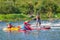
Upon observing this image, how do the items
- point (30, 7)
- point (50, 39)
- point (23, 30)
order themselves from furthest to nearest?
1. point (30, 7)
2. point (23, 30)
3. point (50, 39)

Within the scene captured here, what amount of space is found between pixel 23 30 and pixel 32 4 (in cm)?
6265

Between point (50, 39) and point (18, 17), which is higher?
point (50, 39)

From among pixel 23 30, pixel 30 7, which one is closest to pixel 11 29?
pixel 23 30

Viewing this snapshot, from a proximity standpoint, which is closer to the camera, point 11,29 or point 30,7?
point 11,29

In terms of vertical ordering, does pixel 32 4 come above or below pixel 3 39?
below

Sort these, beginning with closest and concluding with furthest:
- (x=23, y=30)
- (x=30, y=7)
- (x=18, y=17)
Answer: (x=23, y=30)
(x=18, y=17)
(x=30, y=7)

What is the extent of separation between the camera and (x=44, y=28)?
36.4 m

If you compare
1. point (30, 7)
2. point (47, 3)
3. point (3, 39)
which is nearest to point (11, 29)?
point (3, 39)

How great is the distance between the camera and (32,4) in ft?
321

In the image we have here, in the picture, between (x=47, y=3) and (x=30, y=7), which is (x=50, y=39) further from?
(x=30, y=7)

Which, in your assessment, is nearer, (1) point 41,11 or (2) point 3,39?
(2) point 3,39

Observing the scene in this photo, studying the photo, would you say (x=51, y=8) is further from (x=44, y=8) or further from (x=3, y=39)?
(x=3, y=39)

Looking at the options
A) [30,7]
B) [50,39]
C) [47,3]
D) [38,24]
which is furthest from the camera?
[30,7]

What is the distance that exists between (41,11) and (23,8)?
1163cm
